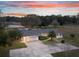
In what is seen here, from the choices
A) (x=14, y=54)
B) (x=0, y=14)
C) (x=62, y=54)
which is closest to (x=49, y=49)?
(x=62, y=54)

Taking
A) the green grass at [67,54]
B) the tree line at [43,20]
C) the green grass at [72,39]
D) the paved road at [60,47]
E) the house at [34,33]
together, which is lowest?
the green grass at [67,54]

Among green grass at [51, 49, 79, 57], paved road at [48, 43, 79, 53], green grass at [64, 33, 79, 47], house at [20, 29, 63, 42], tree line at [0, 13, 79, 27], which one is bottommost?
green grass at [51, 49, 79, 57]

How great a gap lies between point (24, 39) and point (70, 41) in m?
0.99

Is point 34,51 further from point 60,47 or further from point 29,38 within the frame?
point 60,47

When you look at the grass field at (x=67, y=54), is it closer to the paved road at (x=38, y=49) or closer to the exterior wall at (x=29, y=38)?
the paved road at (x=38, y=49)

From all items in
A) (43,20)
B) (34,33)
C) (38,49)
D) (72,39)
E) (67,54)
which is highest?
(43,20)

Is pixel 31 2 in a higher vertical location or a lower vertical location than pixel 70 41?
higher

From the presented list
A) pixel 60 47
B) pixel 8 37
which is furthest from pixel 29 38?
pixel 60 47

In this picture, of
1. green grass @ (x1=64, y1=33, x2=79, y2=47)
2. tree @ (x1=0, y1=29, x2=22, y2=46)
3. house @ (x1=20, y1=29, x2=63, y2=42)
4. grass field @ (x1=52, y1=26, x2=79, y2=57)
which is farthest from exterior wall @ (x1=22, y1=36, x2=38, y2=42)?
green grass @ (x1=64, y1=33, x2=79, y2=47)

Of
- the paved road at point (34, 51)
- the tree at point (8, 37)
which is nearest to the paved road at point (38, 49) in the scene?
the paved road at point (34, 51)

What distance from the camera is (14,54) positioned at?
348 centimetres

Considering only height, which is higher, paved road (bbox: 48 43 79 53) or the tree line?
the tree line

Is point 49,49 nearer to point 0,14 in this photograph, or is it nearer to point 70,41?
point 70,41

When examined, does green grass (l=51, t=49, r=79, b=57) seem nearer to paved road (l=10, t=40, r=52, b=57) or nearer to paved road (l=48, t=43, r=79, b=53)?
paved road (l=48, t=43, r=79, b=53)
